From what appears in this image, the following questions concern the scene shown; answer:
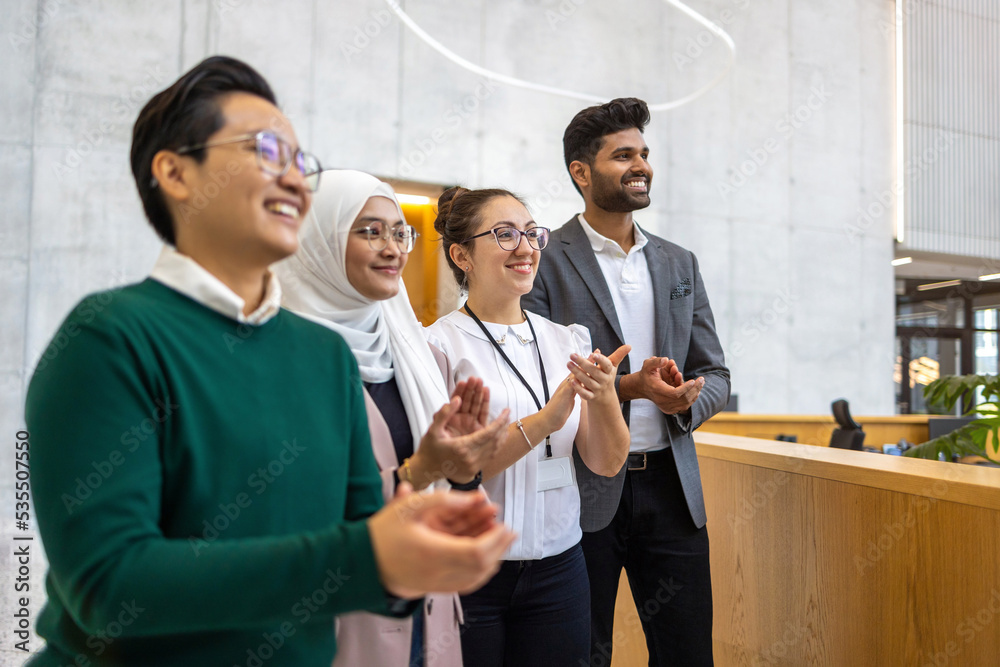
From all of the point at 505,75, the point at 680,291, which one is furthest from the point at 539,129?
the point at 680,291

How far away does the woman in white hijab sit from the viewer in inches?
51.8

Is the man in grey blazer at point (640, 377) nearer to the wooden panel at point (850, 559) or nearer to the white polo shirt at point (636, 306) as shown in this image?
the white polo shirt at point (636, 306)

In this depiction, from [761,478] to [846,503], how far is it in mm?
406

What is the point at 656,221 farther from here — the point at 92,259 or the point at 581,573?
the point at 581,573

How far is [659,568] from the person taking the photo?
2.04 metres

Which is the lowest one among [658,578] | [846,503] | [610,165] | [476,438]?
[658,578]

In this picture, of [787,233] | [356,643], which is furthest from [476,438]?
[787,233]

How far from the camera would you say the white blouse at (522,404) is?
171 centimetres

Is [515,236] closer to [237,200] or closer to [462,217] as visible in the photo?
Answer: [462,217]

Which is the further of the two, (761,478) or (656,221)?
(656,221)

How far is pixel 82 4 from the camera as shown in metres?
5.68

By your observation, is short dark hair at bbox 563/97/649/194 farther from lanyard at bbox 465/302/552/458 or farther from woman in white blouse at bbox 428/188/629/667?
lanyard at bbox 465/302/552/458

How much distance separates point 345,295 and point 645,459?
103 cm

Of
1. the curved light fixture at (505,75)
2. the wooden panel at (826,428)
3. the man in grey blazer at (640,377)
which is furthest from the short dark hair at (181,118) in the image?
the wooden panel at (826,428)
